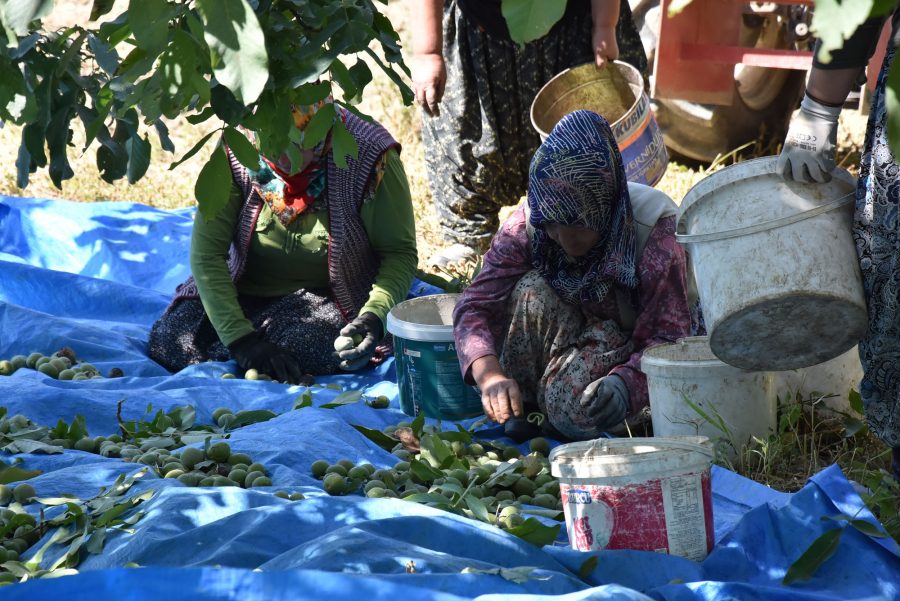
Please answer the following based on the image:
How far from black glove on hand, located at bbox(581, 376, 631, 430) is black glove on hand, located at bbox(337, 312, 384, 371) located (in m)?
1.02

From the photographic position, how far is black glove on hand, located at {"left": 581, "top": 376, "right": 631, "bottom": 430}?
2924mm

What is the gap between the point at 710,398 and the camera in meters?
2.77

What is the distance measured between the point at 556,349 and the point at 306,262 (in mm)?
1180

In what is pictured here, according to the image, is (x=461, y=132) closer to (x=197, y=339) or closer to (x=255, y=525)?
(x=197, y=339)

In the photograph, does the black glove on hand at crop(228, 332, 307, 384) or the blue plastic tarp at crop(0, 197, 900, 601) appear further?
the black glove on hand at crop(228, 332, 307, 384)

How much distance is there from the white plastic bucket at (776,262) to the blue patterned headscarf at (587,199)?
0.56m

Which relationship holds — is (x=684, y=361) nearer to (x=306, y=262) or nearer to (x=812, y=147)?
(x=812, y=147)

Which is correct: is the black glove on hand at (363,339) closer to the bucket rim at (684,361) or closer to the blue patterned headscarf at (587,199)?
the blue patterned headscarf at (587,199)

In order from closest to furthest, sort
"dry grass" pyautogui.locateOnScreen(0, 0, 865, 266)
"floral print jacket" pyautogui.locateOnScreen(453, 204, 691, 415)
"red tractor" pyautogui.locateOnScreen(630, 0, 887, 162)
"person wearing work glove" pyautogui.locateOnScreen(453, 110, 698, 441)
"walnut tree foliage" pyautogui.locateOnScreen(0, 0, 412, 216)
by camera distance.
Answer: "walnut tree foliage" pyautogui.locateOnScreen(0, 0, 412, 216) → "person wearing work glove" pyautogui.locateOnScreen(453, 110, 698, 441) → "floral print jacket" pyautogui.locateOnScreen(453, 204, 691, 415) → "red tractor" pyautogui.locateOnScreen(630, 0, 887, 162) → "dry grass" pyautogui.locateOnScreen(0, 0, 865, 266)

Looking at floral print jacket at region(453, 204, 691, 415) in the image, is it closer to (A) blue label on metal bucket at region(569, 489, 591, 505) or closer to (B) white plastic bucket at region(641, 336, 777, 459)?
(B) white plastic bucket at region(641, 336, 777, 459)

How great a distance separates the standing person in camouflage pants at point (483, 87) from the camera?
12.9 ft

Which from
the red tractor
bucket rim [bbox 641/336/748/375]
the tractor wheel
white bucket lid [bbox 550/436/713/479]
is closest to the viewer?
white bucket lid [bbox 550/436/713/479]

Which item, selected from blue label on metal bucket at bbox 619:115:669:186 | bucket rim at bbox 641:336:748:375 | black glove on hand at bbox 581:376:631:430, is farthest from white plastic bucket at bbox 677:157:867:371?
blue label on metal bucket at bbox 619:115:669:186

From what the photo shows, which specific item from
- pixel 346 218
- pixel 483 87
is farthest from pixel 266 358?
pixel 483 87
